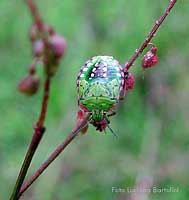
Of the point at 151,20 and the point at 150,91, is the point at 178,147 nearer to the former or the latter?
the point at 150,91

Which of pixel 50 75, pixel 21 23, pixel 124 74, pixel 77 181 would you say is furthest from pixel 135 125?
pixel 50 75

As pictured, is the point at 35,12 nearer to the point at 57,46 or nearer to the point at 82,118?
the point at 57,46

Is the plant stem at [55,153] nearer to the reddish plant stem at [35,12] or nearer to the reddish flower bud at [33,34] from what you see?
the reddish flower bud at [33,34]

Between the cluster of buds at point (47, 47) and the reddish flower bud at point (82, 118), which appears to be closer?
the cluster of buds at point (47, 47)

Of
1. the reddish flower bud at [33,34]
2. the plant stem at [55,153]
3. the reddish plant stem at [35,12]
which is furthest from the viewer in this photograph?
the plant stem at [55,153]

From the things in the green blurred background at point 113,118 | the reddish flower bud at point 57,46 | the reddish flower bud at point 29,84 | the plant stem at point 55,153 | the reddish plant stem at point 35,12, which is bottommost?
the plant stem at point 55,153

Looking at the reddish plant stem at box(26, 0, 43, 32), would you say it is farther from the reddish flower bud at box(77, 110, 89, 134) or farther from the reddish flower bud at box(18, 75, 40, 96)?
the reddish flower bud at box(77, 110, 89, 134)

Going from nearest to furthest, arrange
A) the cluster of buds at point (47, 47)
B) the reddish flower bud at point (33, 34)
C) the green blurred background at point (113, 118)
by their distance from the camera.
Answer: the cluster of buds at point (47, 47)
the reddish flower bud at point (33, 34)
the green blurred background at point (113, 118)

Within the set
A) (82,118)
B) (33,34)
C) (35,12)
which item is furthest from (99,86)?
(35,12)

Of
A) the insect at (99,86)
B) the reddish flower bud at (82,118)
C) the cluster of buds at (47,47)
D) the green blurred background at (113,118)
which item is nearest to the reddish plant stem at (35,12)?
the cluster of buds at (47,47)
